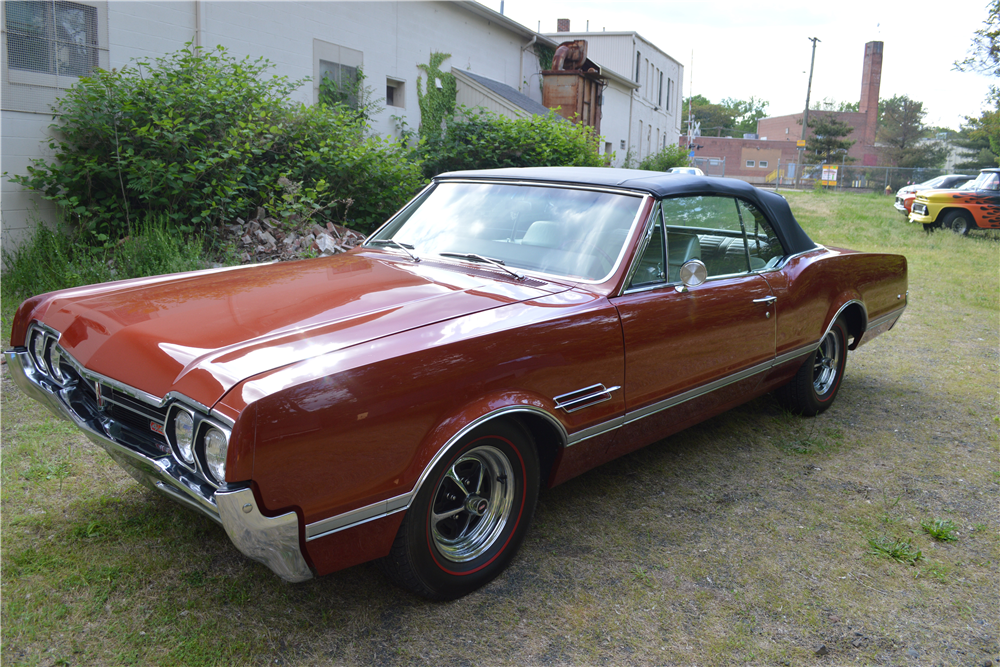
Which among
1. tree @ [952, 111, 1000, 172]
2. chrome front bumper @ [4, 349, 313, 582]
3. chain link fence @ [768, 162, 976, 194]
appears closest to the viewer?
chrome front bumper @ [4, 349, 313, 582]

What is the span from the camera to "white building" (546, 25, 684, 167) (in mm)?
26438

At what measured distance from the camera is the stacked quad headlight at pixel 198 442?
1939 mm

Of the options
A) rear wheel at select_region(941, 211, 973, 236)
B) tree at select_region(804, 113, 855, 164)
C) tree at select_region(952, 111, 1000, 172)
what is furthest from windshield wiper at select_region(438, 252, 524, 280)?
tree at select_region(804, 113, 855, 164)

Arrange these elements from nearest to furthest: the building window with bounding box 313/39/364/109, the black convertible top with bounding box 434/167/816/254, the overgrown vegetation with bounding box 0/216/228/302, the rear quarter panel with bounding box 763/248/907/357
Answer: the black convertible top with bounding box 434/167/816/254, the rear quarter panel with bounding box 763/248/907/357, the overgrown vegetation with bounding box 0/216/228/302, the building window with bounding box 313/39/364/109

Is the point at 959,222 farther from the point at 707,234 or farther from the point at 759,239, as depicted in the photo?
the point at 707,234

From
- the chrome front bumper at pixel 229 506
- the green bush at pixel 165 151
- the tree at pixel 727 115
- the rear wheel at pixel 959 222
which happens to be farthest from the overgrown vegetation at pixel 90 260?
the tree at pixel 727 115

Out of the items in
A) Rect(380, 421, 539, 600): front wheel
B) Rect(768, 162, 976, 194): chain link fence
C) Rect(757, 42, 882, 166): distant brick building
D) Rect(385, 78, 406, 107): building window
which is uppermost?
Rect(757, 42, 882, 166): distant brick building

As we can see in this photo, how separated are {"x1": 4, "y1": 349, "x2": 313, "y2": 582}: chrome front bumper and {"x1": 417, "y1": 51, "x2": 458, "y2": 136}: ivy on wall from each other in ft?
38.9

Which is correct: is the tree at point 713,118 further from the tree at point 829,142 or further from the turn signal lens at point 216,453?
the turn signal lens at point 216,453

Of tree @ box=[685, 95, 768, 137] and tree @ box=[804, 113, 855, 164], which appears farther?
tree @ box=[685, 95, 768, 137]

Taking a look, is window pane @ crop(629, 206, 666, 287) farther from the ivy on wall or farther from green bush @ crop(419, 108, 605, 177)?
the ivy on wall

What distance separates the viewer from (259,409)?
1.88 m

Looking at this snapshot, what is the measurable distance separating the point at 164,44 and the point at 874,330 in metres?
8.56

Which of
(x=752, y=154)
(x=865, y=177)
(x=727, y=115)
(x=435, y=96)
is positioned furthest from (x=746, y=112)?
(x=435, y=96)
